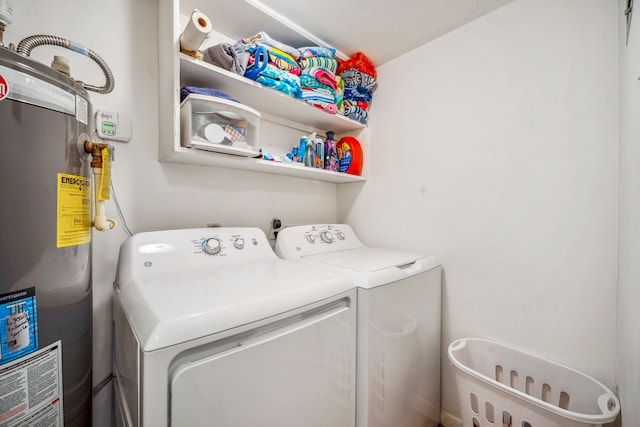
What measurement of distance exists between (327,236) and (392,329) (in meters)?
0.68

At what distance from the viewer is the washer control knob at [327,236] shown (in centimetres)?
151

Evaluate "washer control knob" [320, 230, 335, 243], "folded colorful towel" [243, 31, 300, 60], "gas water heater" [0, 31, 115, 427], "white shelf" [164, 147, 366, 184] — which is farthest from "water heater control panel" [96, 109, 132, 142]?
"washer control knob" [320, 230, 335, 243]

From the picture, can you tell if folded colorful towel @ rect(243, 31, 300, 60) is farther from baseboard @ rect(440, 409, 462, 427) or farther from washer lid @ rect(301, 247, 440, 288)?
baseboard @ rect(440, 409, 462, 427)

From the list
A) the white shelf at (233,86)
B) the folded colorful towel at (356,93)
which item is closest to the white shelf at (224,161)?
the white shelf at (233,86)

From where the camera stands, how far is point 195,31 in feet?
2.93

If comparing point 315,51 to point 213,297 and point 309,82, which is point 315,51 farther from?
point 213,297

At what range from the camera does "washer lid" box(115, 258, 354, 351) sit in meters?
0.54

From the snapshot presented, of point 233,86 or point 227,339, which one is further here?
point 233,86

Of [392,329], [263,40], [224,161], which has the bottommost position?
[392,329]

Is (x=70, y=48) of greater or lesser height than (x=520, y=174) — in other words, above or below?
above

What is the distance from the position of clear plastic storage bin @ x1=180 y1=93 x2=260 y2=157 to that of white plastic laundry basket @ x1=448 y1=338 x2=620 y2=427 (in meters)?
1.38

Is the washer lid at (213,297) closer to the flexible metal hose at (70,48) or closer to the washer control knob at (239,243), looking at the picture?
the washer control knob at (239,243)

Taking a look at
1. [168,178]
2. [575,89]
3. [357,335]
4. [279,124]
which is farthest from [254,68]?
[575,89]

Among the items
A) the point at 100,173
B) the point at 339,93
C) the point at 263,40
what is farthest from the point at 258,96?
the point at 100,173
